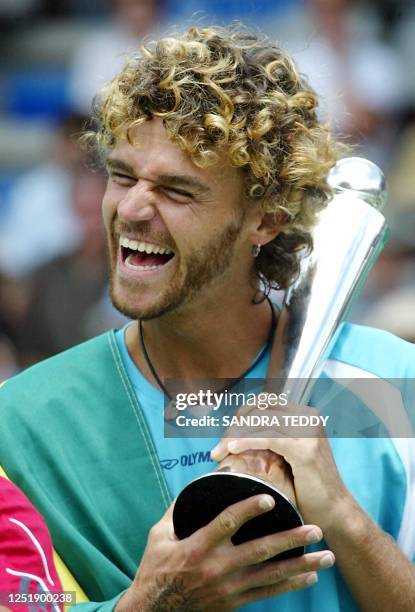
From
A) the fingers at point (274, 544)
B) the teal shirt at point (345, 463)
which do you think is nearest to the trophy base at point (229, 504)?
the fingers at point (274, 544)

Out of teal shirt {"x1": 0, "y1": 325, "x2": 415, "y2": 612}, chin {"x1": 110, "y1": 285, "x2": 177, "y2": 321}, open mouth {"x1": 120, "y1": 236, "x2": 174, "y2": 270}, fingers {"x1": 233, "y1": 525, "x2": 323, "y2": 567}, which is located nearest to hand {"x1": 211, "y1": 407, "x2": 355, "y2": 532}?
fingers {"x1": 233, "y1": 525, "x2": 323, "y2": 567}

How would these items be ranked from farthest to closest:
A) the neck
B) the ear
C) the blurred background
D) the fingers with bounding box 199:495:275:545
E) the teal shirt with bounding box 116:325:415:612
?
the blurred background
the ear
the neck
the teal shirt with bounding box 116:325:415:612
the fingers with bounding box 199:495:275:545

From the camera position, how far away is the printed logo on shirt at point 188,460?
2586 mm

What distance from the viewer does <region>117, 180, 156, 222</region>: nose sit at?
255cm

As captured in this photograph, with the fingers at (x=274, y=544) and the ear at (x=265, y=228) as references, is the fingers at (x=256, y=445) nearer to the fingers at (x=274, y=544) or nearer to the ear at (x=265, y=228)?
the fingers at (x=274, y=544)

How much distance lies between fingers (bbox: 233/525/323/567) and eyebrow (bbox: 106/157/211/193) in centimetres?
81

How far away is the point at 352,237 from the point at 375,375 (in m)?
0.32

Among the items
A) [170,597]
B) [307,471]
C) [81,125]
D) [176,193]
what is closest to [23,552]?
[170,597]

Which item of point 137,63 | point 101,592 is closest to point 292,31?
point 137,63

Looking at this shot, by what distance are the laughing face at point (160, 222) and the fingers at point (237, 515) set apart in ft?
1.83

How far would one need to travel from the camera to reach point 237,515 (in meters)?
2.15

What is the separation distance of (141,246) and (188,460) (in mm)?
479

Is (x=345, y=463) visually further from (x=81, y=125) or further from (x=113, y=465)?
(x=81, y=125)

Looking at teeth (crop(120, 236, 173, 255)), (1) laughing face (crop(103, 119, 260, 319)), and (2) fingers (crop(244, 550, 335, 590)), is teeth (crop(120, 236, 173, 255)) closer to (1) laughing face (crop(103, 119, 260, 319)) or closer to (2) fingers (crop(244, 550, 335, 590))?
(1) laughing face (crop(103, 119, 260, 319))
